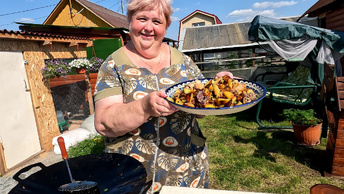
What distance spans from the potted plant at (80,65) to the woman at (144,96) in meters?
5.15

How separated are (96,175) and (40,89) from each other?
5.31m

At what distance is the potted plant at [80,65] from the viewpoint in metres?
6.04

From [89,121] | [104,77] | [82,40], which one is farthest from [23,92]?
[104,77]

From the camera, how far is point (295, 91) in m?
7.11

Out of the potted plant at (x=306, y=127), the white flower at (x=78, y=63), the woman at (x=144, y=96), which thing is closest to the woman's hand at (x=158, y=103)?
the woman at (x=144, y=96)

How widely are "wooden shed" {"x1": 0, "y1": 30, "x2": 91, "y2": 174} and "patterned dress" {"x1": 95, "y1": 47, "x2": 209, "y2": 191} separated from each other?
14.5ft

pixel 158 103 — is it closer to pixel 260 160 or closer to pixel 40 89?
pixel 260 160

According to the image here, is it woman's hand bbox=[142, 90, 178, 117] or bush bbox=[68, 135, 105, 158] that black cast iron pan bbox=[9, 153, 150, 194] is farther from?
bush bbox=[68, 135, 105, 158]

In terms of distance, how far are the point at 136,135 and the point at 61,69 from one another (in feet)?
16.9

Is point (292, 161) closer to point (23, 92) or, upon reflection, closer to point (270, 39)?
point (270, 39)

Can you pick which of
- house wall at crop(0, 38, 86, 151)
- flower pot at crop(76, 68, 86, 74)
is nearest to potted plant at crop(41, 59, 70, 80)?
house wall at crop(0, 38, 86, 151)

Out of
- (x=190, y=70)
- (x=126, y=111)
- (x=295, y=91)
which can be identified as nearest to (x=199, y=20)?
(x=295, y=91)

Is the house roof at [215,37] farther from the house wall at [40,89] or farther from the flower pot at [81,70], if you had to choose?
the house wall at [40,89]

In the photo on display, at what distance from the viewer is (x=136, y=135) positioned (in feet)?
4.81
